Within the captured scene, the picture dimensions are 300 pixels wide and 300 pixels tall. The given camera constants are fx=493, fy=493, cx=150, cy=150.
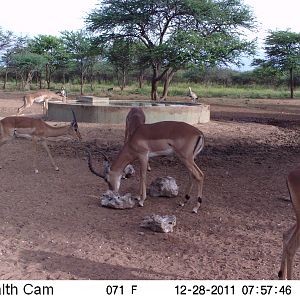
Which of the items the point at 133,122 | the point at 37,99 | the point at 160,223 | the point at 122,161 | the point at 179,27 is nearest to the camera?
the point at 160,223

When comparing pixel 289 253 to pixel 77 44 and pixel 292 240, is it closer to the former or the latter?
pixel 292 240

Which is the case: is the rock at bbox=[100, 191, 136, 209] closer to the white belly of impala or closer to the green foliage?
the white belly of impala

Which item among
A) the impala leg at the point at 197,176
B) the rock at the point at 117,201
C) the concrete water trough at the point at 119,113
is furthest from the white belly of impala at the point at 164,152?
the concrete water trough at the point at 119,113

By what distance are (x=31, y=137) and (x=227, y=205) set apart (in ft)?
12.9

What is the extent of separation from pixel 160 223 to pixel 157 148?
61.9 inches

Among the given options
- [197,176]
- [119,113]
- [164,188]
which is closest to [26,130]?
[164,188]

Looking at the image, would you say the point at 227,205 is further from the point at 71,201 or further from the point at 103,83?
the point at 103,83

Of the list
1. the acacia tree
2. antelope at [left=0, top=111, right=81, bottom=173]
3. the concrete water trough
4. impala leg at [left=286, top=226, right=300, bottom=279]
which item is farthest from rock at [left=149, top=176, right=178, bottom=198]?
the acacia tree

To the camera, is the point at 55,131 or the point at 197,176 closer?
the point at 197,176

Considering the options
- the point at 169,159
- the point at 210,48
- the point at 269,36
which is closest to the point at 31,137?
the point at 169,159

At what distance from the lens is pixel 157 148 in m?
6.44

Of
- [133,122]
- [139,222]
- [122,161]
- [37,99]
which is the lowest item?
[139,222]

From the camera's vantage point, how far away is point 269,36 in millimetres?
35312

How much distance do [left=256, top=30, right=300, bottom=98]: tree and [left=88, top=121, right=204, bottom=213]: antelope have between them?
28.5 meters
